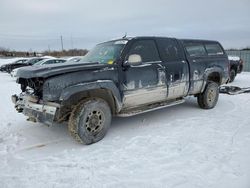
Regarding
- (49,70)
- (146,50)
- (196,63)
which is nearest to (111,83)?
(49,70)

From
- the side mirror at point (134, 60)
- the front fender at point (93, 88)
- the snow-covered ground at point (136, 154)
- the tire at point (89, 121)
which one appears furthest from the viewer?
the side mirror at point (134, 60)

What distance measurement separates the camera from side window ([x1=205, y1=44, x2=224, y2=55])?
263 inches

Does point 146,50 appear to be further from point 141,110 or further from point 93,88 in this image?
point 93,88

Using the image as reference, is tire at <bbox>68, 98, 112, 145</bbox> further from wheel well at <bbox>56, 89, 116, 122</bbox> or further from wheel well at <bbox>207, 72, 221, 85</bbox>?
wheel well at <bbox>207, 72, 221, 85</bbox>

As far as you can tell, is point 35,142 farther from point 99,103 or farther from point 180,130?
point 180,130

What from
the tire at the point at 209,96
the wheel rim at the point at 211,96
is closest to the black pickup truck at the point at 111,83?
the tire at the point at 209,96

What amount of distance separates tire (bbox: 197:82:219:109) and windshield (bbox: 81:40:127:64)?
9.44ft

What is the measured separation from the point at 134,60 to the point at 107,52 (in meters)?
0.68

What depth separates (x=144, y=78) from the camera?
4852 mm

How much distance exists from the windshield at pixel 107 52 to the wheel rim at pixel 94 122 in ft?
3.29

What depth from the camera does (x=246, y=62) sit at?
20.1 meters

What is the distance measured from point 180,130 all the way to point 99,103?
1.74 metres

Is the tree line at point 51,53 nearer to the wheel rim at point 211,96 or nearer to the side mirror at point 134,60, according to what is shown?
the wheel rim at point 211,96

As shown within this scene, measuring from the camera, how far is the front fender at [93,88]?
3832 mm
